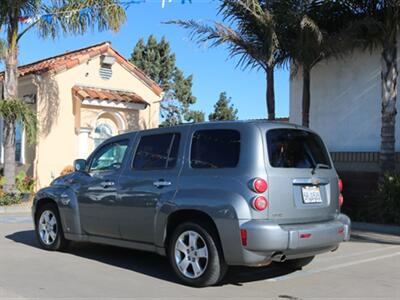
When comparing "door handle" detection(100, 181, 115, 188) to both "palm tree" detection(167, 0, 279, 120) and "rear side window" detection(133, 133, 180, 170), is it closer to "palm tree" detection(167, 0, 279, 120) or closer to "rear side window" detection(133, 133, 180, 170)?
"rear side window" detection(133, 133, 180, 170)

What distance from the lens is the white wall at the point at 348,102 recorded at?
46.4 ft

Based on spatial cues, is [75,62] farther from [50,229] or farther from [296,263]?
[296,263]

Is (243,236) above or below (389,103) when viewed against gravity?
below

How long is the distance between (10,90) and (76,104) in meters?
4.56

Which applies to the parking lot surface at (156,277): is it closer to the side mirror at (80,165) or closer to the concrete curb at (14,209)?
the side mirror at (80,165)

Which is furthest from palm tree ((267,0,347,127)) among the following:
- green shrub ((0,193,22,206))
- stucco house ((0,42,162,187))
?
stucco house ((0,42,162,187))

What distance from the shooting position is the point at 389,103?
1259 cm

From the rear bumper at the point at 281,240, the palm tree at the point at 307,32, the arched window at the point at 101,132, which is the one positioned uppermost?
the palm tree at the point at 307,32

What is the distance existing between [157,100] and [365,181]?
449 inches

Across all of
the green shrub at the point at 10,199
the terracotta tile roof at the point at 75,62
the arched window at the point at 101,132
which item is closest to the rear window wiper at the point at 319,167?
the green shrub at the point at 10,199

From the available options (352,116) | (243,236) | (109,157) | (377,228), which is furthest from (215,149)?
(352,116)

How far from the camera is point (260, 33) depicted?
536 inches

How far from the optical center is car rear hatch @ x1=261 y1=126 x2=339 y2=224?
632cm

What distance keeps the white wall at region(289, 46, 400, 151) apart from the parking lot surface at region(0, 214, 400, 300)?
213 inches
